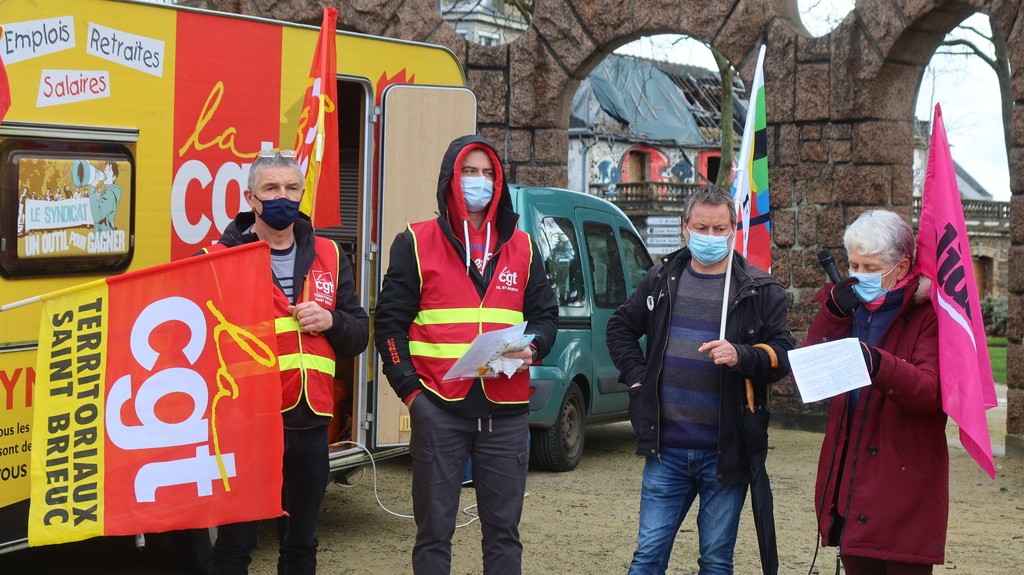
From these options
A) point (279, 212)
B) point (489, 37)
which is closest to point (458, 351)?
point (279, 212)

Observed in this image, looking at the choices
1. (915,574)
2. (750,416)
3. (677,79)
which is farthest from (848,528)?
(677,79)

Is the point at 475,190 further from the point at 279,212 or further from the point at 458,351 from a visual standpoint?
the point at 279,212

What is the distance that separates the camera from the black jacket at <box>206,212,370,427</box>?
4.81m

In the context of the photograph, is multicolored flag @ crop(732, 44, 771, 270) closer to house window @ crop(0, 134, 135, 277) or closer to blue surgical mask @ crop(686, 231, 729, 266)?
blue surgical mask @ crop(686, 231, 729, 266)

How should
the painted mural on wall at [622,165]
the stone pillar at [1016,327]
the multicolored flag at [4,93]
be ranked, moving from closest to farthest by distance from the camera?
the multicolored flag at [4,93]
the stone pillar at [1016,327]
the painted mural on wall at [622,165]

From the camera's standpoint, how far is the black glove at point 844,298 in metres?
4.27

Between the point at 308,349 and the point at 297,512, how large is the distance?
0.60 metres

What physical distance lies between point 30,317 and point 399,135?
2.28m

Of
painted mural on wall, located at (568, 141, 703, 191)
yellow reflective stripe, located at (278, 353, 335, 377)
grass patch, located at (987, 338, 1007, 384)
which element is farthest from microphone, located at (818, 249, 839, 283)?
painted mural on wall, located at (568, 141, 703, 191)

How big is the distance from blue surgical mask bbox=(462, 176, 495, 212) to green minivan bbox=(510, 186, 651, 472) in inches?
160

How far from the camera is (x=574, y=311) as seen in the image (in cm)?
948

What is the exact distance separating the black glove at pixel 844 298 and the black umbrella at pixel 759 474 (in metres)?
0.38

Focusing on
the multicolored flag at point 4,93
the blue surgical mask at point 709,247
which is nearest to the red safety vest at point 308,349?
the multicolored flag at point 4,93

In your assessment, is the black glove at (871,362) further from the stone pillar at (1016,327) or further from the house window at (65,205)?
the stone pillar at (1016,327)
